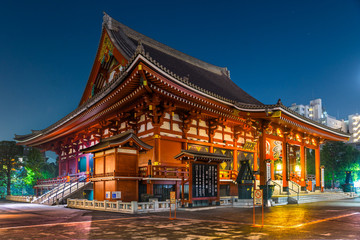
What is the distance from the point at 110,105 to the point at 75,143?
13.5 meters

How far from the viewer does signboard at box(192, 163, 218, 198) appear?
1816cm

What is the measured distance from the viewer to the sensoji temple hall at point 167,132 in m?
18.3

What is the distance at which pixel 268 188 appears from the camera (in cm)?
2070

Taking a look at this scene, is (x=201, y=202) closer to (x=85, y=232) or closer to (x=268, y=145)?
(x=85, y=232)

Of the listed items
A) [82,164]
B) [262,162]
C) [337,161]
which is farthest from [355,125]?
[82,164]

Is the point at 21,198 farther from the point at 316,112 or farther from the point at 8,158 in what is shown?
the point at 316,112

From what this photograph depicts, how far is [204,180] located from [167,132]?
4.94 m

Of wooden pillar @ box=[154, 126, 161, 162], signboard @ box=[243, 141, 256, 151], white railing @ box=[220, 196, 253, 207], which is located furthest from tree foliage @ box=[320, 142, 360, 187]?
wooden pillar @ box=[154, 126, 161, 162]

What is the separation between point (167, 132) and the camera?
71.9ft

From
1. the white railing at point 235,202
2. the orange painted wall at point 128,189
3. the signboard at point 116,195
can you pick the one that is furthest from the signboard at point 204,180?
the signboard at point 116,195

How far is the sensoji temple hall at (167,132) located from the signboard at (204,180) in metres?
0.06

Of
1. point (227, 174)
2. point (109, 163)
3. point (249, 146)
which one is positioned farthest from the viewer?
point (249, 146)

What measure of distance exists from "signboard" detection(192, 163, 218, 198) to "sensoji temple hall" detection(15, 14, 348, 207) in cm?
6

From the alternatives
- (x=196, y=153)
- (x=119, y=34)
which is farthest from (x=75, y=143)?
(x=196, y=153)
